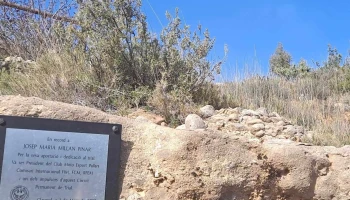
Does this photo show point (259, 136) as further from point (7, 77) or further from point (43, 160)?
point (7, 77)

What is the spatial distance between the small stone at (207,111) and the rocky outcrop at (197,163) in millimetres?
2157

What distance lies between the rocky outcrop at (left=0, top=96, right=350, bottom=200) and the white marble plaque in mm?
170

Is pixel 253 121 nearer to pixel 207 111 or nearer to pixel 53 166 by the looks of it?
pixel 207 111

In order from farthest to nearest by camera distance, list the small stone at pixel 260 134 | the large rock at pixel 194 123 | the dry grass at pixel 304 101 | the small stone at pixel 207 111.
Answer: the dry grass at pixel 304 101
the small stone at pixel 207 111
the small stone at pixel 260 134
the large rock at pixel 194 123

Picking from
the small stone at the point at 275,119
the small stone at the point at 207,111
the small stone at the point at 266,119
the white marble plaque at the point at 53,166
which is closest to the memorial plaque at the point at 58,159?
the white marble plaque at the point at 53,166

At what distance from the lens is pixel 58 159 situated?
93.8 inches

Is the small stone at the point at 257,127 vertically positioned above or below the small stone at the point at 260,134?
above

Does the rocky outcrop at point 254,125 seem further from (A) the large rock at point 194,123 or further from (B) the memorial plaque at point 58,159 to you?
(B) the memorial plaque at point 58,159

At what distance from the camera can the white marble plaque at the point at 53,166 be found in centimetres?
231

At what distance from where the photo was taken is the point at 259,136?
14.9 feet

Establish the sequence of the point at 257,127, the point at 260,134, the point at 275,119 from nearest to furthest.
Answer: the point at 260,134 < the point at 257,127 < the point at 275,119

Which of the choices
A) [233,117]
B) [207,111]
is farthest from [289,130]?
[207,111]

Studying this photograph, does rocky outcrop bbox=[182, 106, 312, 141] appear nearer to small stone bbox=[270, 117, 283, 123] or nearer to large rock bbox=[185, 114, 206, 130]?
small stone bbox=[270, 117, 283, 123]

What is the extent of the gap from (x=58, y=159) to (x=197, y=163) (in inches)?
29.4
